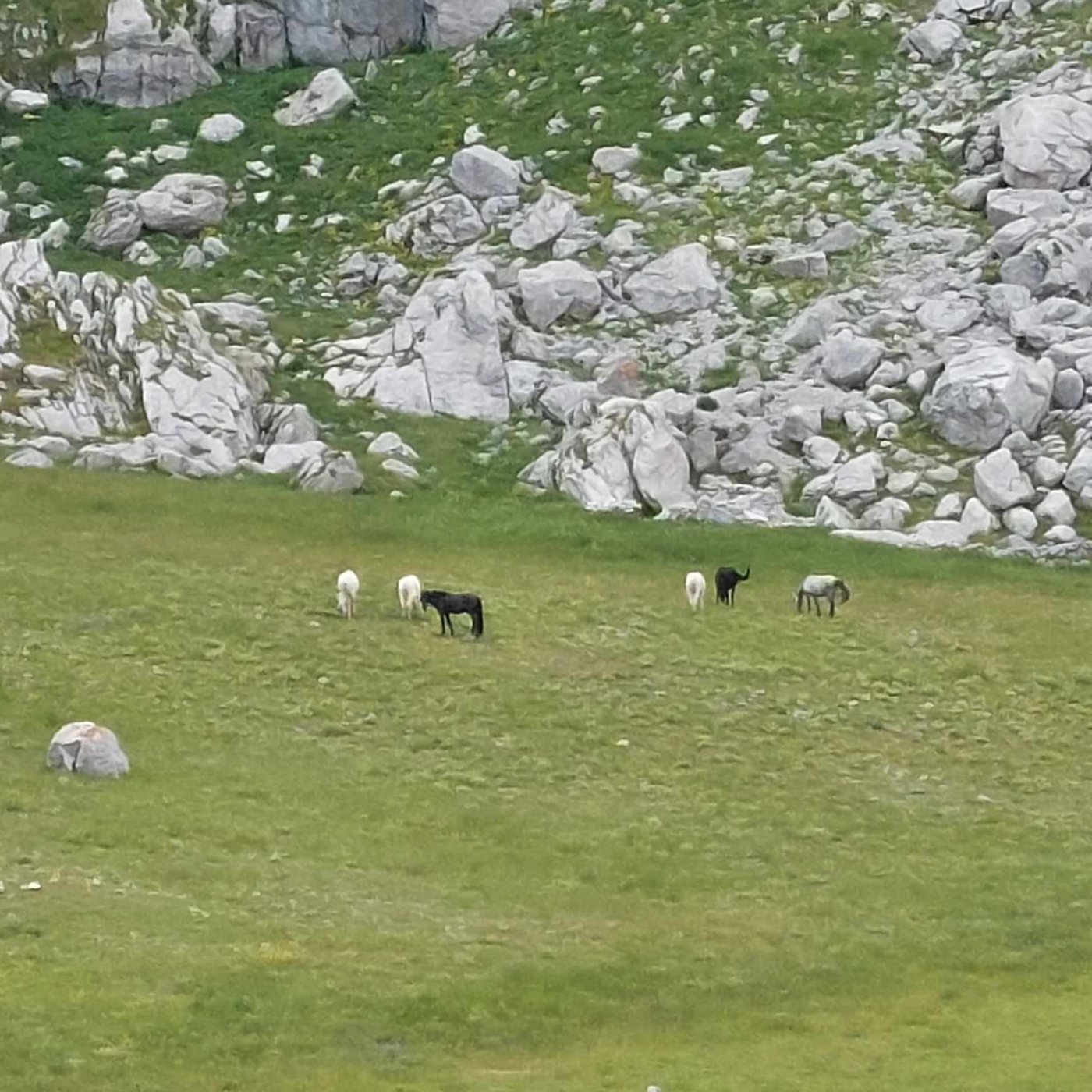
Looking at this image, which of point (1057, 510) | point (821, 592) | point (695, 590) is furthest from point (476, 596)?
→ point (1057, 510)

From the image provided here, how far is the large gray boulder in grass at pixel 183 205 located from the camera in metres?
79.8

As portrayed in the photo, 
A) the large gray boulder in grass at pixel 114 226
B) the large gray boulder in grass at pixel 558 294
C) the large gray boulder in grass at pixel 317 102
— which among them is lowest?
the large gray boulder in grass at pixel 558 294

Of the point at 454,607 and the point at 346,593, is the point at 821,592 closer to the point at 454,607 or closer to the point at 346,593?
the point at 454,607

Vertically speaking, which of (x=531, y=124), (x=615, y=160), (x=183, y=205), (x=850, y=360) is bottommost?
(x=850, y=360)

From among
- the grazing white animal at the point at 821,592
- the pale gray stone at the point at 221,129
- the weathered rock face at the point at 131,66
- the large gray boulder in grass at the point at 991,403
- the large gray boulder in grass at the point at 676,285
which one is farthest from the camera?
the weathered rock face at the point at 131,66

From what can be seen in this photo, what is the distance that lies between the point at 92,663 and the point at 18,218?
4365cm

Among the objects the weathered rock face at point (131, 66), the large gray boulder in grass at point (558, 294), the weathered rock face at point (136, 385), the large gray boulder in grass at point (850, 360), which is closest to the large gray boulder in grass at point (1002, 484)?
the large gray boulder in grass at point (850, 360)

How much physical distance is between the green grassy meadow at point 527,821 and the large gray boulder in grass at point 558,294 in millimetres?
18368

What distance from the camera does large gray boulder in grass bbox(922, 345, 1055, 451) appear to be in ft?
210

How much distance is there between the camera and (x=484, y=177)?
7975cm

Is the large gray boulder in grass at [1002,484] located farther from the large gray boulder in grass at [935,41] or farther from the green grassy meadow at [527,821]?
the large gray boulder in grass at [935,41]

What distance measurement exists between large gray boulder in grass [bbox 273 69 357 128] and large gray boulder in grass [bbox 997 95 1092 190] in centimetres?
2948

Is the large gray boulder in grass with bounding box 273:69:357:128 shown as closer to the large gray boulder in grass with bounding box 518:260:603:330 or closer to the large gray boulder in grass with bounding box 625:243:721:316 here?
the large gray boulder in grass with bounding box 518:260:603:330

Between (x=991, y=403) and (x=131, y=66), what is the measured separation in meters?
45.0
